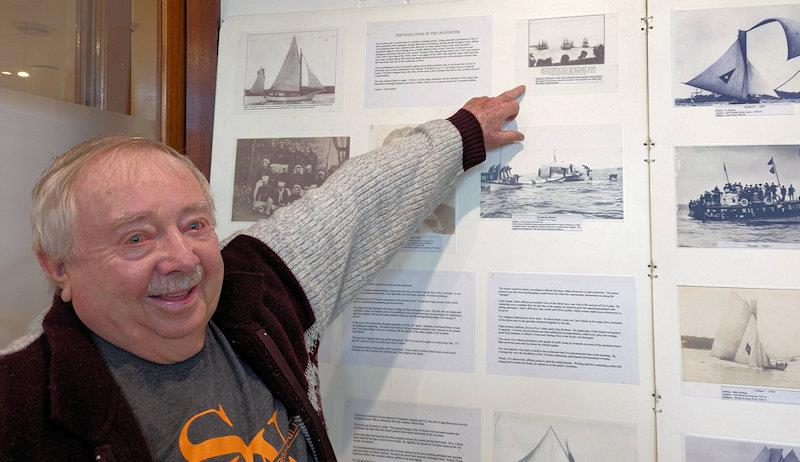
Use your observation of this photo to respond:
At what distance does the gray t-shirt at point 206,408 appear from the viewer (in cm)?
77

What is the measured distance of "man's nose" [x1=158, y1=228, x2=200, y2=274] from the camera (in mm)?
779

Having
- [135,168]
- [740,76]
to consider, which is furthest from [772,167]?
[135,168]

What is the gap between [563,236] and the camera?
1.18 meters

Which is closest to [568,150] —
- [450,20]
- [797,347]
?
[450,20]

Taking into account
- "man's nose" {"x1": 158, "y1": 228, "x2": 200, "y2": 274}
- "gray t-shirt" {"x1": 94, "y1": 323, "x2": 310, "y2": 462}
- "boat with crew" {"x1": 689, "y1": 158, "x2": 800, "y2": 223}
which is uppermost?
"boat with crew" {"x1": 689, "y1": 158, "x2": 800, "y2": 223}

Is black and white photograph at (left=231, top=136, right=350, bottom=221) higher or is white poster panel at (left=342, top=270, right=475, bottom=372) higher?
black and white photograph at (left=231, top=136, right=350, bottom=221)

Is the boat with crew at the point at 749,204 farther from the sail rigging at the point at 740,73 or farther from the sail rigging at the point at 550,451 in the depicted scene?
the sail rigging at the point at 550,451

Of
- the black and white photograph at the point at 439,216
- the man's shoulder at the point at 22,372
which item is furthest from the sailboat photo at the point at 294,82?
the man's shoulder at the point at 22,372

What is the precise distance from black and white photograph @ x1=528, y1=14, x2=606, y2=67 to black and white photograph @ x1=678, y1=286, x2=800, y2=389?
520 millimetres

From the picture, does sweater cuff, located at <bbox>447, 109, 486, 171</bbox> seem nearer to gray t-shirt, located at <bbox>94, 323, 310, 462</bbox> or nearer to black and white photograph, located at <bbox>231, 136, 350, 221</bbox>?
black and white photograph, located at <bbox>231, 136, 350, 221</bbox>

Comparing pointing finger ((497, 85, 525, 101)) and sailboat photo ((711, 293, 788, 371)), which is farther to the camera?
pointing finger ((497, 85, 525, 101))

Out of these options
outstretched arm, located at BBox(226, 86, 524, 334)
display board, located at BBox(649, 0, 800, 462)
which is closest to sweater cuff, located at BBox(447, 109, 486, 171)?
outstretched arm, located at BBox(226, 86, 524, 334)

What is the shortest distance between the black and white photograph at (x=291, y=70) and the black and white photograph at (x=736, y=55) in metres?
0.75

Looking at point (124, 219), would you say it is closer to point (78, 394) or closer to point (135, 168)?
point (135, 168)
